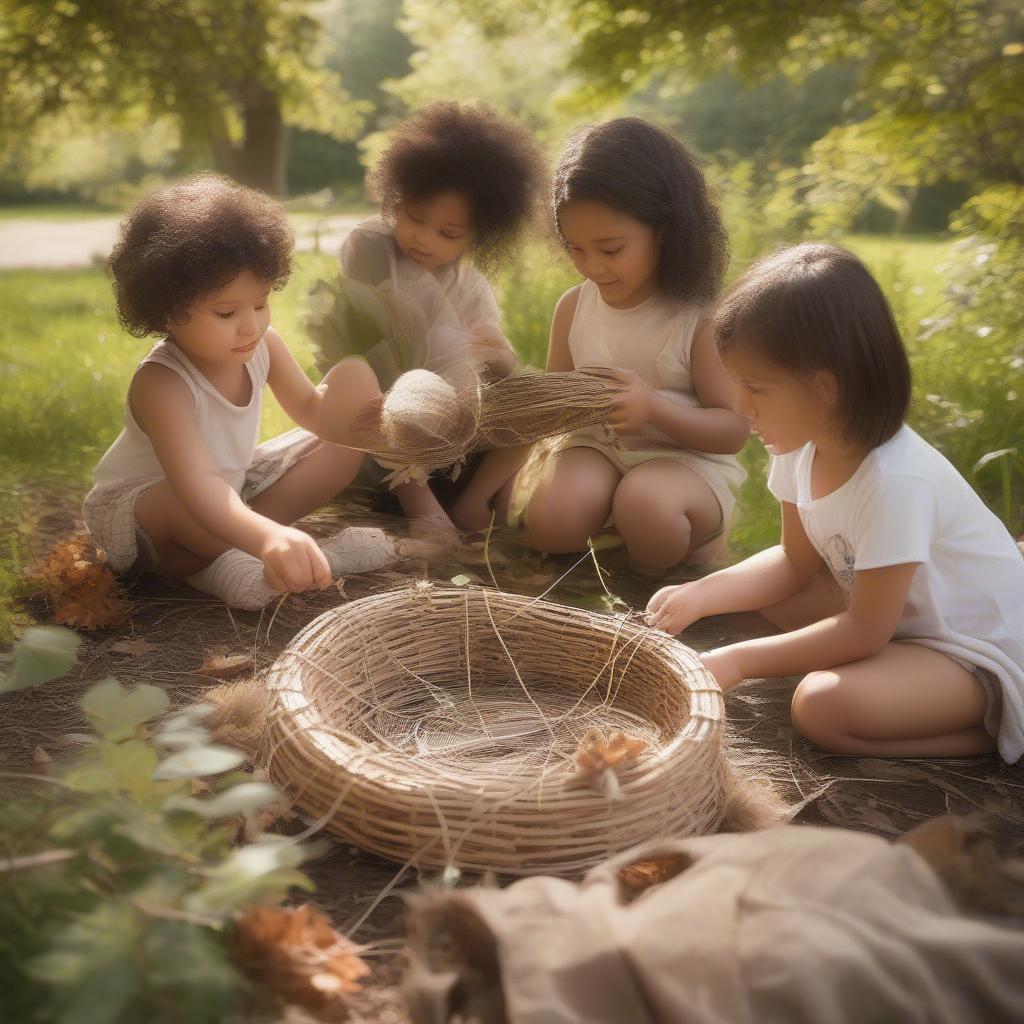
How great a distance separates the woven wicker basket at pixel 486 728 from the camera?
63.7 inches

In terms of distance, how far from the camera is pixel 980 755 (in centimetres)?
211

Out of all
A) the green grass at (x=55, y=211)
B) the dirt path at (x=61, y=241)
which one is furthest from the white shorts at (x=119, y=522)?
the green grass at (x=55, y=211)

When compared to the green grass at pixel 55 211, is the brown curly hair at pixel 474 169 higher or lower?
higher

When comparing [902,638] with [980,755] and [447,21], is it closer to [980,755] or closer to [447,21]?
[980,755]

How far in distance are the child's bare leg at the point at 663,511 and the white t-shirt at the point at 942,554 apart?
2.24ft

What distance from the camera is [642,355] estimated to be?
286 centimetres

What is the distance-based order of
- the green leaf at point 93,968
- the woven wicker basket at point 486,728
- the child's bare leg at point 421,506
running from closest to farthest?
1. the green leaf at point 93,968
2. the woven wicker basket at point 486,728
3. the child's bare leg at point 421,506

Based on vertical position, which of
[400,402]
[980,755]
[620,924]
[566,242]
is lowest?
[980,755]

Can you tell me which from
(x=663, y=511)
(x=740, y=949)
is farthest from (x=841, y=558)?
(x=740, y=949)

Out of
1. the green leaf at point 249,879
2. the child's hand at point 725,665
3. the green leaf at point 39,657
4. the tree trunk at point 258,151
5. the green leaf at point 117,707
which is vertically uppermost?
the tree trunk at point 258,151

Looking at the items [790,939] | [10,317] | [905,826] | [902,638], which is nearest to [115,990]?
[790,939]

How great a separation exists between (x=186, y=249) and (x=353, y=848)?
1365 mm

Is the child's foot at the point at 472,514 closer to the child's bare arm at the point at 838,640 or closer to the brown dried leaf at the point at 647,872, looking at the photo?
the child's bare arm at the point at 838,640

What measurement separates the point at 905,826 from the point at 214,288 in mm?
1818
